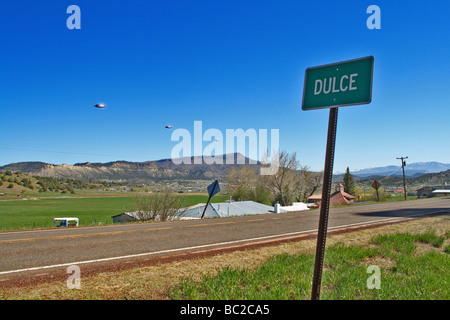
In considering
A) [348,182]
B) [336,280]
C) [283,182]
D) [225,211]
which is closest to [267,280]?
[336,280]

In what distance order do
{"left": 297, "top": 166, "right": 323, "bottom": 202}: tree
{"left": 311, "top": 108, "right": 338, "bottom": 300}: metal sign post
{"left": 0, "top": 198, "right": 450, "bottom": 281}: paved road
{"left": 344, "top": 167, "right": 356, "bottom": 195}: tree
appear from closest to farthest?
{"left": 311, "top": 108, "right": 338, "bottom": 300}: metal sign post, {"left": 0, "top": 198, "right": 450, "bottom": 281}: paved road, {"left": 297, "top": 166, "right": 323, "bottom": 202}: tree, {"left": 344, "top": 167, "right": 356, "bottom": 195}: tree

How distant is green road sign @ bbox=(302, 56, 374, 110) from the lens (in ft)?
10.2

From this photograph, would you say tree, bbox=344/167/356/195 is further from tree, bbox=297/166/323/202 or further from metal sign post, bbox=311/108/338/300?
metal sign post, bbox=311/108/338/300

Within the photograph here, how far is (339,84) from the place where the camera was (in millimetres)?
3260

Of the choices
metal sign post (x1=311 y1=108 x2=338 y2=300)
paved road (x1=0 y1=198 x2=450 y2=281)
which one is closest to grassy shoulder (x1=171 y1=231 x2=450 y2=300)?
metal sign post (x1=311 y1=108 x2=338 y2=300)

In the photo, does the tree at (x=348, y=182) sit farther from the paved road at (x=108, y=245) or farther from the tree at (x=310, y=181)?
the paved road at (x=108, y=245)

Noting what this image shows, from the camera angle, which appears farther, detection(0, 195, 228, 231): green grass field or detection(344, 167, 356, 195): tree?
detection(344, 167, 356, 195): tree

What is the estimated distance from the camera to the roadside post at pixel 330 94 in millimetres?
3117

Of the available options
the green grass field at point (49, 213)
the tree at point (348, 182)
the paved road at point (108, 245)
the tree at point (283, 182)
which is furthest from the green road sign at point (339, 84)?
the tree at point (348, 182)

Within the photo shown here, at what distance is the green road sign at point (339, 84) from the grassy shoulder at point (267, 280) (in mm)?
2624

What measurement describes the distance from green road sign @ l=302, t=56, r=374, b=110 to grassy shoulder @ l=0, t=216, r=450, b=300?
2.62 metres
